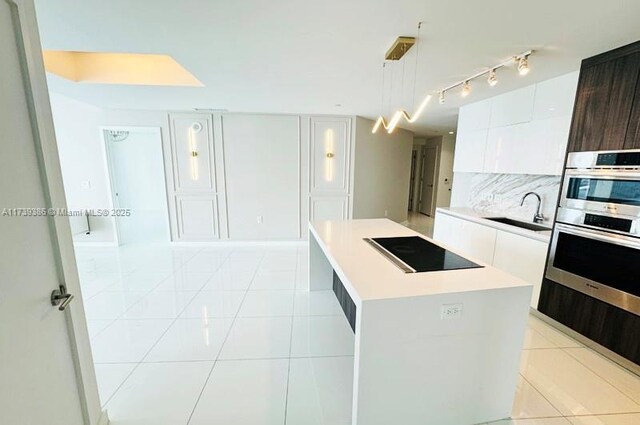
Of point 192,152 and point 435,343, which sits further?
point 192,152

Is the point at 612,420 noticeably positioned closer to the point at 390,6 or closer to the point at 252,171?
the point at 390,6

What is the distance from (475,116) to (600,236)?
2.19 m

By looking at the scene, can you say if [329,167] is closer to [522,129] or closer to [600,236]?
[522,129]

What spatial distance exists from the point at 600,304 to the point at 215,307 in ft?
11.4

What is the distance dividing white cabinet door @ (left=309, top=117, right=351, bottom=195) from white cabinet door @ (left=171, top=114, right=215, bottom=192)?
6.29 ft

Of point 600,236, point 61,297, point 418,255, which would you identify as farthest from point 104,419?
point 600,236

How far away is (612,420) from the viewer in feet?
5.14

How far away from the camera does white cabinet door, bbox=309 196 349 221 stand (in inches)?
Result: 203

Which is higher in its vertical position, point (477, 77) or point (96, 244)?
point (477, 77)

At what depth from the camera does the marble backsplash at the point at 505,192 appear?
9.69 ft

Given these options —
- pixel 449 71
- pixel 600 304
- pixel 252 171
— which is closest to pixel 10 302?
pixel 449 71

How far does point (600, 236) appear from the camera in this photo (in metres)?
2.06

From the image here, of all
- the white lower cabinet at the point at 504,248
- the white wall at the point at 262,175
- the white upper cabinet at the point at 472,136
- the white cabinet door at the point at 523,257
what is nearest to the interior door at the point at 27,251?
the white lower cabinet at the point at 504,248

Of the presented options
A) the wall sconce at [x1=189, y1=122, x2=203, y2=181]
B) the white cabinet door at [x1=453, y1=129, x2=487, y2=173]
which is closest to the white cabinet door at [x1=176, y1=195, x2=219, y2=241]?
the wall sconce at [x1=189, y1=122, x2=203, y2=181]
